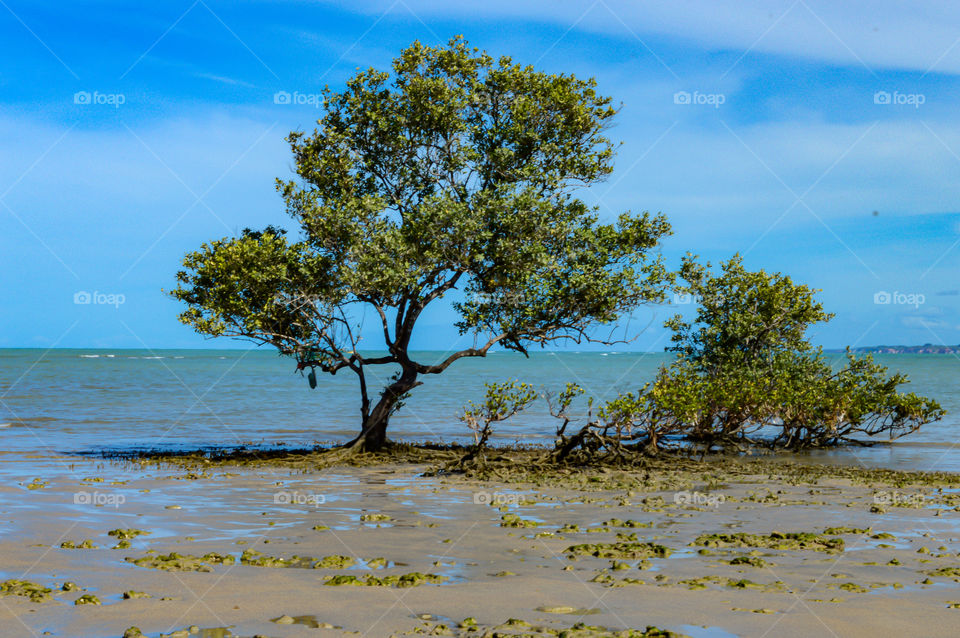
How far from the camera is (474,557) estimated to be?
10.6 m

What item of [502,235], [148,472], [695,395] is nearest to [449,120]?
[502,235]

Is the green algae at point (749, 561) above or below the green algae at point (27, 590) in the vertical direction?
below

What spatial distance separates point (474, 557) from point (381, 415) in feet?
44.4

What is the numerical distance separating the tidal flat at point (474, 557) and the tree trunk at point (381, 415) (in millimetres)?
5118

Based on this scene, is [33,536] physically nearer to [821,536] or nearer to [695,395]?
[821,536]

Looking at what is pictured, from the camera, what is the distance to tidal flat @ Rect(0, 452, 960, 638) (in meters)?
7.80

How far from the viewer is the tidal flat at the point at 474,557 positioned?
7.80m

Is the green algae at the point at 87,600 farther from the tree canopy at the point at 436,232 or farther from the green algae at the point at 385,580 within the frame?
the tree canopy at the point at 436,232

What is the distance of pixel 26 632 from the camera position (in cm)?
719

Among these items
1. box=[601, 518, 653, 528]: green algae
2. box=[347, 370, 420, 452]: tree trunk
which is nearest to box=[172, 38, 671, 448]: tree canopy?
box=[347, 370, 420, 452]: tree trunk

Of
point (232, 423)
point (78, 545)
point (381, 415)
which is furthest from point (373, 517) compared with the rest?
point (232, 423)

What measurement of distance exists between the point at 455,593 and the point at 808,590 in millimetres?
3740

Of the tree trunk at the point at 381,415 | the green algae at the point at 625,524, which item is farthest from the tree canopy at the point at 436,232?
the green algae at the point at 625,524

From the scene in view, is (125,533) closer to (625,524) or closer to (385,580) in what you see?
(385,580)
